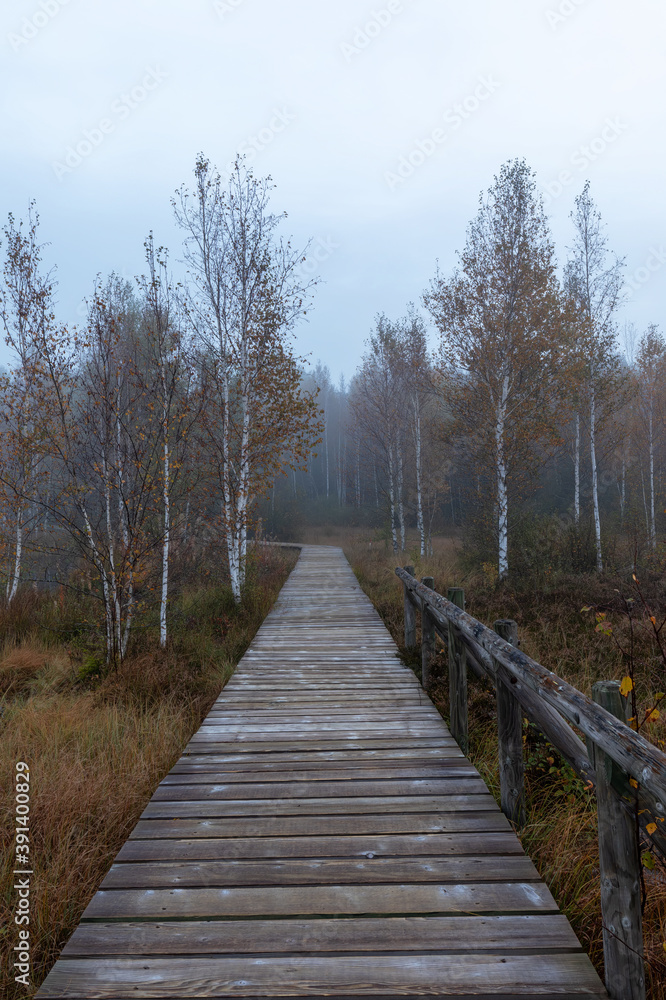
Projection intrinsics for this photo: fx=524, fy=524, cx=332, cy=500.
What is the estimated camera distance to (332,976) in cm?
189

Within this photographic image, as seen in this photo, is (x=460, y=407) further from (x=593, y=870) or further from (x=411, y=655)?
(x=593, y=870)

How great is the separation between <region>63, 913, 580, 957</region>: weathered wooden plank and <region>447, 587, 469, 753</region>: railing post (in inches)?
67.5

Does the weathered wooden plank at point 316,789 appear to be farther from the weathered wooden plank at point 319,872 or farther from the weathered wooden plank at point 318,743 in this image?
the weathered wooden plank at point 319,872

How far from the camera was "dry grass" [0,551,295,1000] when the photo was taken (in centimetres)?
246

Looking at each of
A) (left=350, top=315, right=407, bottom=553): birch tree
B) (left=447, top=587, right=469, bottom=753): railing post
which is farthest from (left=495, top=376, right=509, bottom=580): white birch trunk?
(left=447, top=587, right=469, bottom=753): railing post

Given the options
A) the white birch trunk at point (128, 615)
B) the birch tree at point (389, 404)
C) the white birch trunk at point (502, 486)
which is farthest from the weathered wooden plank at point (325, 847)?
the birch tree at point (389, 404)

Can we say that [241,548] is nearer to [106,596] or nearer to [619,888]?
[106,596]

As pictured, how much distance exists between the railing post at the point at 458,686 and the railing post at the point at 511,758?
82 centimetres

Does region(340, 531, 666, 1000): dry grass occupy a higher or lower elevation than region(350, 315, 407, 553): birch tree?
lower

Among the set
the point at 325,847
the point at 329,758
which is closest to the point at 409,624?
the point at 329,758

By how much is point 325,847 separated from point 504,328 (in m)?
12.9

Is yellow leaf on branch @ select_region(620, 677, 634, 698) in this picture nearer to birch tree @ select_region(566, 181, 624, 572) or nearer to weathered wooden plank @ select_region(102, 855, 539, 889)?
weathered wooden plank @ select_region(102, 855, 539, 889)

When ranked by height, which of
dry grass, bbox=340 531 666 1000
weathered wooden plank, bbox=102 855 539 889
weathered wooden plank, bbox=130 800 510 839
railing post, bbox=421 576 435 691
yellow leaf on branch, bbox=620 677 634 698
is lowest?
dry grass, bbox=340 531 666 1000

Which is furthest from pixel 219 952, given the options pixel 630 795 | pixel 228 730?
pixel 228 730
